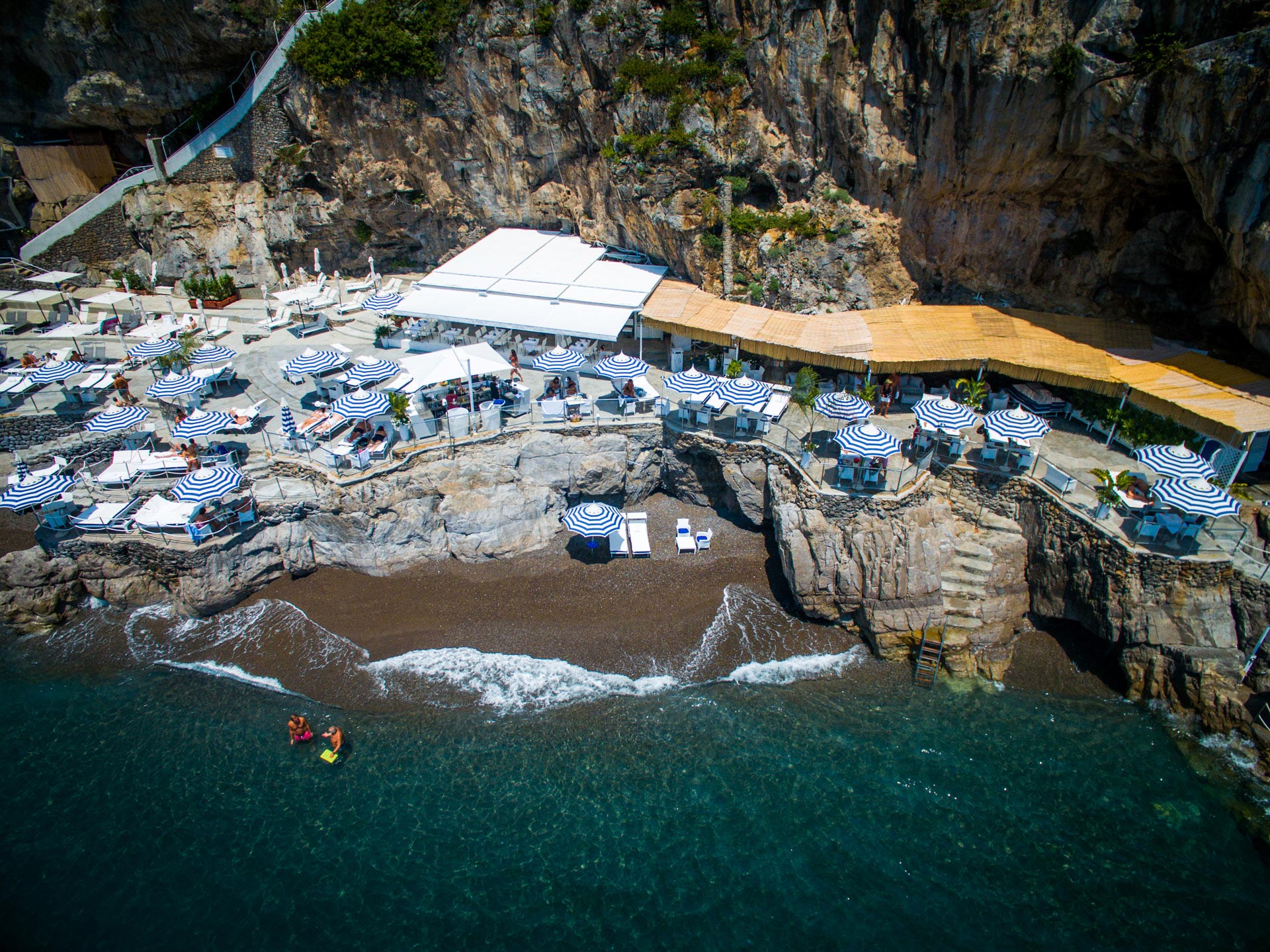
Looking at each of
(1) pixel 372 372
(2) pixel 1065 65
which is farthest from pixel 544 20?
(2) pixel 1065 65

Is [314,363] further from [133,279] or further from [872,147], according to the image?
[872,147]

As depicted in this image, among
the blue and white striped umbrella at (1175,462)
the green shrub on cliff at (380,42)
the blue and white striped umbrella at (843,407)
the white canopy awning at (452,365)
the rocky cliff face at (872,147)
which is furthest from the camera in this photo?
the green shrub on cliff at (380,42)

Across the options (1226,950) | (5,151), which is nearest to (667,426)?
(1226,950)

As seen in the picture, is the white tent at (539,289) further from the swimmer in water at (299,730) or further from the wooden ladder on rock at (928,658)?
the swimmer in water at (299,730)

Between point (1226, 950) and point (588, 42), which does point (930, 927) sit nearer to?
point (1226, 950)

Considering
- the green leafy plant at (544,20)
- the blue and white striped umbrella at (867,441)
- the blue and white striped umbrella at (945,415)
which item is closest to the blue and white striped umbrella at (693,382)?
the blue and white striped umbrella at (867,441)

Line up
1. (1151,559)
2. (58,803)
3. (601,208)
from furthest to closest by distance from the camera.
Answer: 1. (601,208)
2. (1151,559)
3. (58,803)

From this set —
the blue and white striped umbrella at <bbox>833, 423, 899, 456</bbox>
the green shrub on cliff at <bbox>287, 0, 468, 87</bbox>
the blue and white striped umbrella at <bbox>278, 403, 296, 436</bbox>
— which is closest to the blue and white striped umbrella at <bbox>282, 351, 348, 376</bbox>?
the blue and white striped umbrella at <bbox>278, 403, 296, 436</bbox>
